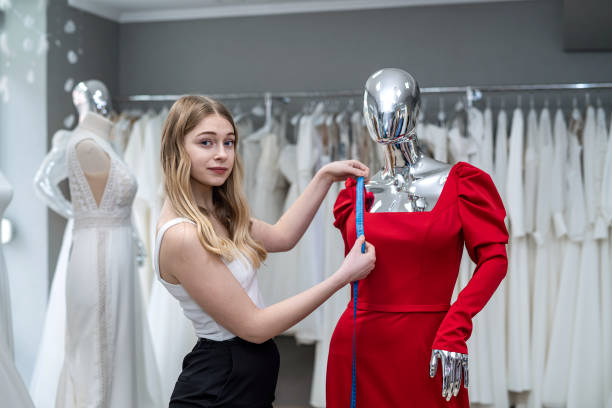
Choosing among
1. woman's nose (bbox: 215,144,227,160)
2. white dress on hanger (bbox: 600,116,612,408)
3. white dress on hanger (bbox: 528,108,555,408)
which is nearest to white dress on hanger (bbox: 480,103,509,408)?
white dress on hanger (bbox: 528,108,555,408)

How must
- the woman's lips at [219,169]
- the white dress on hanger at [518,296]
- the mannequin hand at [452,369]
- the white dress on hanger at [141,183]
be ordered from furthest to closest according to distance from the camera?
the white dress on hanger at [141,183]
the white dress on hanger at [518,296]
the woman's lips at [219,169]
the mannequin hand at [452,369]

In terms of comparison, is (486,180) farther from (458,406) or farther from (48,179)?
(48,179)

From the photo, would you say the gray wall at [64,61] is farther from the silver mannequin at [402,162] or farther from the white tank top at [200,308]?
the silver mannequin at [402,162]

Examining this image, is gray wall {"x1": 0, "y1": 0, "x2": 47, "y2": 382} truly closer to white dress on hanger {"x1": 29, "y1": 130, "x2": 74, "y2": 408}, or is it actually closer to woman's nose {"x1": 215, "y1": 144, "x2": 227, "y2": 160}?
white dress on hanger {"x1": 29, "y1": 130, "x2": 74, "y2": 408}

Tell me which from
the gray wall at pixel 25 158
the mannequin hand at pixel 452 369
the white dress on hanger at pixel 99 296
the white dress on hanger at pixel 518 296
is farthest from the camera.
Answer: the gray wall at pixel 25 158

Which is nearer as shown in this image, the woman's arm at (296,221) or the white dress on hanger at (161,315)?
the woman's arm at (296,221)

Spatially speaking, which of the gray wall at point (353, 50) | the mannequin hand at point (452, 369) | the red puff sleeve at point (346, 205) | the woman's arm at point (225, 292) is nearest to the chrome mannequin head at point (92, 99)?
the red puff sleeve at point (346, 205)

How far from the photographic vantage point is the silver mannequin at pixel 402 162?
169 cm

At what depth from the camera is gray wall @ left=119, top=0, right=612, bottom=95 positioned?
438cm

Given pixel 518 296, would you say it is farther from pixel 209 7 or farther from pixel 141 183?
pixel 209 7

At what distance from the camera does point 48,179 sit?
330cm

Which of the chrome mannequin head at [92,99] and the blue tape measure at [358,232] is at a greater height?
the chrome mannequin head at [92,99]

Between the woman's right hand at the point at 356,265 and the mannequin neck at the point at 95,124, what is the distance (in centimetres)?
177

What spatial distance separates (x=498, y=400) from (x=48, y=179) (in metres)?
2.83
